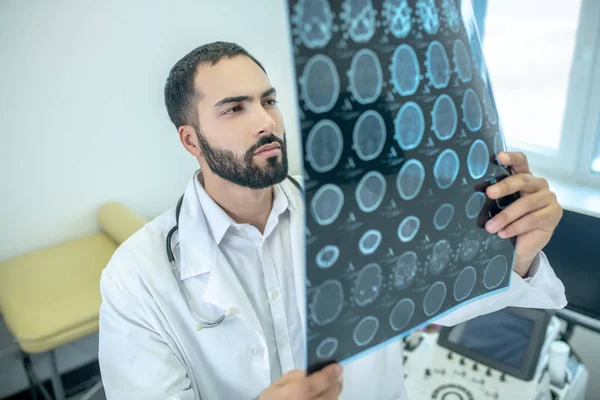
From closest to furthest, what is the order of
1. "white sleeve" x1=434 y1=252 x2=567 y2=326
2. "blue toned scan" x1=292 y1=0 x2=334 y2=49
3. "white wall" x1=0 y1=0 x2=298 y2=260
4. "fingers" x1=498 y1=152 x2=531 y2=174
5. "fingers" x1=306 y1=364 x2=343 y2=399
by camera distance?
"blue toned scan" x1=292 y1=0 x2=334 y2=49 → "fingers" x1=306 y1=364 x2=343 y2=399 → "fingers" x1=498 y1=152 x2=531 y2=174 → "white sleeve" x1=434 y1=252 x2=567 y2=326 → "white wall" x1=0 y1=0 x2=298 y2=260

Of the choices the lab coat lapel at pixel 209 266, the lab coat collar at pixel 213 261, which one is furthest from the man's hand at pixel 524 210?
the lab coat lapel at pixel 209 266

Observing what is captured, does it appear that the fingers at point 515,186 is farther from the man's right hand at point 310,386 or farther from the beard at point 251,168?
the beard at point 251,168

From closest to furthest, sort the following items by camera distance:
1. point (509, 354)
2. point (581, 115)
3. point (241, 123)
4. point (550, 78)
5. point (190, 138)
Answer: point (241, 123) → point (190, 138) → point (509, 354) → point (581, 115) → point (550, 78)

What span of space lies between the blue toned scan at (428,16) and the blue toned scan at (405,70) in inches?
1.3

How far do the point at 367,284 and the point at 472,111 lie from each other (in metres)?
0.23

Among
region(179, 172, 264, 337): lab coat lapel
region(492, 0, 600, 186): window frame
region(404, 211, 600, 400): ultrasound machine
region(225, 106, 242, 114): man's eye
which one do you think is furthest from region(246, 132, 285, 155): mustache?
region(492, 0, 600, 186): window frame

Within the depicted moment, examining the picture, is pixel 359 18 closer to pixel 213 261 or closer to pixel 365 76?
pixel 365 76

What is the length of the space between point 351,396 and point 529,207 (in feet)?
1.98

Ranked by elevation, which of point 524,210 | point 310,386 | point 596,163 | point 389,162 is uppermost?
point 389,162

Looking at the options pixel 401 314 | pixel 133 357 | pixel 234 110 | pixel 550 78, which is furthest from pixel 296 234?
pixel 550 78

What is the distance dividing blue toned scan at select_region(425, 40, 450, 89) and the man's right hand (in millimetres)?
304

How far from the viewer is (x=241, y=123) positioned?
0.90 metres

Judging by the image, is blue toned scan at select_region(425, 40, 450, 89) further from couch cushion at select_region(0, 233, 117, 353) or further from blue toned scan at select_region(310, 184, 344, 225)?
couch cushion at select_region(0, 233, 117, 353)

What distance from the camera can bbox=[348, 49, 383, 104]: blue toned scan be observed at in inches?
16.0
